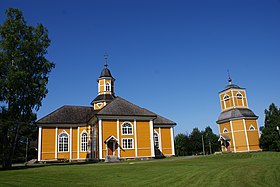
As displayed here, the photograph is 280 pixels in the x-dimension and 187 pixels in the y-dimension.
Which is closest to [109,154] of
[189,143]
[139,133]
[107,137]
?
[107,137]

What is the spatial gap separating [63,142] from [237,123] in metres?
29.8

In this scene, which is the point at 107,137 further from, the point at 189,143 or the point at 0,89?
the point at 189,143

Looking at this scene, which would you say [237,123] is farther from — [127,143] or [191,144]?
[191,144]

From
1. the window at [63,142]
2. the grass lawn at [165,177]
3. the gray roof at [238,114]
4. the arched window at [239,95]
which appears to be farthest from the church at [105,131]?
the arched window at [239,95]

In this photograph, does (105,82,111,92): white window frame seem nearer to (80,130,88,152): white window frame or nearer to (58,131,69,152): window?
(80,130,88,152): white window frame

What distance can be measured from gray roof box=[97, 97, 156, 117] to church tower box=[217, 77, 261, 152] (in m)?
18.2

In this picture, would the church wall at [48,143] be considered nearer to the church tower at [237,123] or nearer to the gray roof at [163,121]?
the gray roof at [163,121]

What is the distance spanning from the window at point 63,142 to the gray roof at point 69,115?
198 cm

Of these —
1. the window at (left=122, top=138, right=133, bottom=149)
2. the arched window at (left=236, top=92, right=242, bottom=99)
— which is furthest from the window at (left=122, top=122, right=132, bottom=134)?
the arched window at (left=236, top=92, right=242, bottom=99)

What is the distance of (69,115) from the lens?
39.4 metres

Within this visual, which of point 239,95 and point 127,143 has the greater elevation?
point 239,95

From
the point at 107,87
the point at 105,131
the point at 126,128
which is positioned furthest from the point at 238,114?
the point at 105,131

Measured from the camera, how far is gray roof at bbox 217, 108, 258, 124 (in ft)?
142

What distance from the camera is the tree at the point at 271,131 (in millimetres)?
38375
